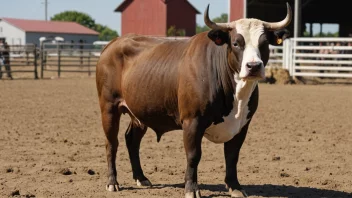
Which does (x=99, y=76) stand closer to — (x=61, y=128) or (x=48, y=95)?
(x=61, y=128)

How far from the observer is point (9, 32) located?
84.5 metres

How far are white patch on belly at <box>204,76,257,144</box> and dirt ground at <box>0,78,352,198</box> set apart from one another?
723 mm

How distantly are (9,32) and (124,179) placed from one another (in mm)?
80454

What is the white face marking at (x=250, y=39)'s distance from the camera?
221 inches

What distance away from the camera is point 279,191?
6.70 meters

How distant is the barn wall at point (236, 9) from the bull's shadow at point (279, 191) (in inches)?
807

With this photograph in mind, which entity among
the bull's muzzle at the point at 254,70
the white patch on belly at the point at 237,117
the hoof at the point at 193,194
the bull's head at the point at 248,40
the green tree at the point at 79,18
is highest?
the green tree at the point at 79,18

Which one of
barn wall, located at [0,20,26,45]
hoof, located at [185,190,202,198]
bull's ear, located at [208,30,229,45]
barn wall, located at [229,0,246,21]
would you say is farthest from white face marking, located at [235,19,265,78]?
barn wall, located at [0,20,26,45]

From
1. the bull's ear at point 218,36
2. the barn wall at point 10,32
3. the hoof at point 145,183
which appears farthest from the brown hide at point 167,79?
the barn wall at point 10,32

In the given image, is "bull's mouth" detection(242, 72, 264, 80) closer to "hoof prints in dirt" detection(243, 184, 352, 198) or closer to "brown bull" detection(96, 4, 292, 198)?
"brown bull" detection(96, 4, 292, 198)

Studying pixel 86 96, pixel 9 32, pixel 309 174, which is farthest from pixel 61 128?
pixel 9 32

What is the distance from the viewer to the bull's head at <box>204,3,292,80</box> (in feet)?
18.4

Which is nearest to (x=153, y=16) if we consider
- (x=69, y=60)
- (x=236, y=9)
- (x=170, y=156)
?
(x=69, y=60)

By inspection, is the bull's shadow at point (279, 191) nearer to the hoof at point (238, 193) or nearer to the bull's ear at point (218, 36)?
the hoof at point (238, 193)
